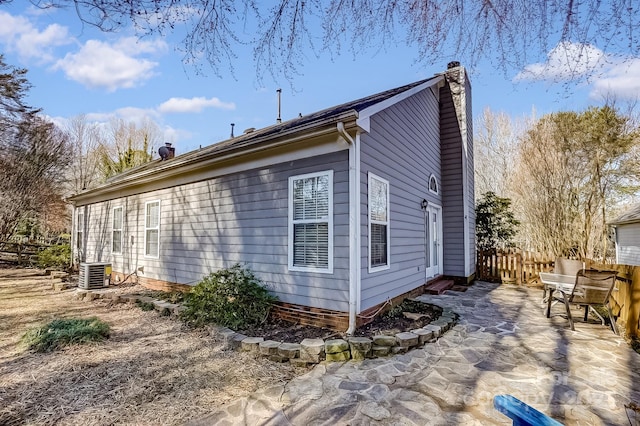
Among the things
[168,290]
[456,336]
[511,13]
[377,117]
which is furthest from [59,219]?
[511,13]

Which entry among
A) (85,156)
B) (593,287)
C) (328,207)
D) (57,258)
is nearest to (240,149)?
(328,207)

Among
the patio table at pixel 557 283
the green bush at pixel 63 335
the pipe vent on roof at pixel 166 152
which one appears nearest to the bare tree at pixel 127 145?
the pipe vent on roof at pixel 166 152

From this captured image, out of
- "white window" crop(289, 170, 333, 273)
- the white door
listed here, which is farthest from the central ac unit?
the white door

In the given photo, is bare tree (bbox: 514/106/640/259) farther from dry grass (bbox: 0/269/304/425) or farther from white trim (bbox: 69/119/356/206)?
dry grass (bbox: 0/269/304/425)

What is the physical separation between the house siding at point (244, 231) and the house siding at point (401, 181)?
16.0 inches

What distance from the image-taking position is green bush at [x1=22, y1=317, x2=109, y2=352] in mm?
4336

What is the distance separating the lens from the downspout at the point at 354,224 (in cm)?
468

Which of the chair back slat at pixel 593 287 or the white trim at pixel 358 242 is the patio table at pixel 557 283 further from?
the white trim at pixel 358 242

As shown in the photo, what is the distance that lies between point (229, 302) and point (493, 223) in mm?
9660

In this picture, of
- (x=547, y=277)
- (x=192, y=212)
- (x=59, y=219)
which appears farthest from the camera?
(x=59, y=219)

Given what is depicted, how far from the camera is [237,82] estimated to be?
2.72 metres

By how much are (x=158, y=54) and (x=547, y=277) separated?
748 centimetres

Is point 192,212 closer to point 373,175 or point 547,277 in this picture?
point 373,175

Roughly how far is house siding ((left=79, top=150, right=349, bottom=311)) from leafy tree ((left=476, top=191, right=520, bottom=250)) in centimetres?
843
